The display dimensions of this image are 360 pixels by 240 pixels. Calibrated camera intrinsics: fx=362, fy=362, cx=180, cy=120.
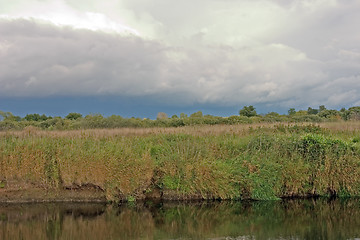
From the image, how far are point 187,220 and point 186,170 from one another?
90.3 inches

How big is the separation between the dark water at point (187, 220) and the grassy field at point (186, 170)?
0.56 metres

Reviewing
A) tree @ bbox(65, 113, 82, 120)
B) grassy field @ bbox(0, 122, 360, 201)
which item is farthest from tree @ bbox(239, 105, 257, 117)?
grassy field @ bbox(0, 122, 360, 201)

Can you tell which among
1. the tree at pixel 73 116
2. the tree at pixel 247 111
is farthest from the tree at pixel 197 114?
the tree at pixel 73 116

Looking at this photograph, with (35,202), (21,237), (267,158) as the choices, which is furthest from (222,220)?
(35,202)

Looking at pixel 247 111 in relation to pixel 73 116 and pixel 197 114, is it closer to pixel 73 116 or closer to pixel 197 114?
pixel 197 114

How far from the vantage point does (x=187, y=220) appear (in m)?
11.5

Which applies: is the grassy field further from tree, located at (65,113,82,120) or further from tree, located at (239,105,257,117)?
tree, located at (239,105,257,117)

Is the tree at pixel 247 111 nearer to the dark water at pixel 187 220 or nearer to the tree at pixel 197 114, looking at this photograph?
the tree at pixel 197 114

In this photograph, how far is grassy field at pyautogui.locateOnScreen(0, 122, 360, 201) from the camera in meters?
13.2

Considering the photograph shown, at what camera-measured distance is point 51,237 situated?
10086mm

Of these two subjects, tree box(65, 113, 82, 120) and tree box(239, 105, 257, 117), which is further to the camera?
tree box(239, 105, 257, 117)

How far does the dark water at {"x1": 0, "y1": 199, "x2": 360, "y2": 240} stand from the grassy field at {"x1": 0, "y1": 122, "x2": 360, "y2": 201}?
56 cm

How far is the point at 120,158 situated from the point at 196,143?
3284mm

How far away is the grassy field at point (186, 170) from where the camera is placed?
521 inches
